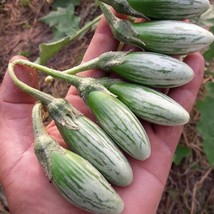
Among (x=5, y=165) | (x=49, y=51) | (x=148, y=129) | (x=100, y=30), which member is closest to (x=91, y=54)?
(x=100, y=30)

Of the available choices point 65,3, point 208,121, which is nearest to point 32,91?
point 208,121

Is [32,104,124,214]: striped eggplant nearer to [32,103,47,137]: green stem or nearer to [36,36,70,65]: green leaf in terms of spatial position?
[32,103,47,137]: green stem

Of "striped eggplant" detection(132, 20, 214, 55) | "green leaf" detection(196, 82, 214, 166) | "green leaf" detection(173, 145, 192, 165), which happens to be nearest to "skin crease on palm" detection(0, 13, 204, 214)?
"striped eggplant" detection(132, 20, 214, 55)

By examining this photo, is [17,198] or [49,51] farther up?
[49,51]

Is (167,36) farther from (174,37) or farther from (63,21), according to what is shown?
(63,21)

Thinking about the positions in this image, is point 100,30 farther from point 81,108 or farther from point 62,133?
point 62,133

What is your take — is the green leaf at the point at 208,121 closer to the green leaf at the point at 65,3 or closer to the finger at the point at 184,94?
the finger at the point at 184,94
